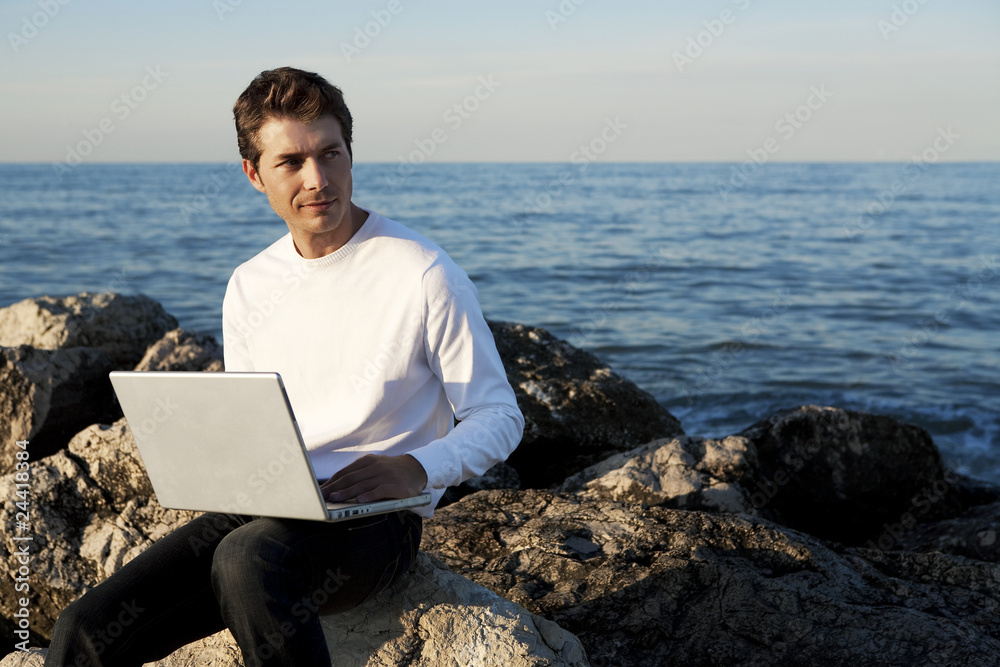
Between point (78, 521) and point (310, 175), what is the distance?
6.09ft

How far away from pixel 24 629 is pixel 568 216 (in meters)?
25.1

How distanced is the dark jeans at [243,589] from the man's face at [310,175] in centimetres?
87

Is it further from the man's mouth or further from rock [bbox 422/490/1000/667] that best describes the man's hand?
rock [bbox 422/490/1000/667]

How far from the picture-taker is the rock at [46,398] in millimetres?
4457

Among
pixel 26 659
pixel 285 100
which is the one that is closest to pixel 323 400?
pixel 285 100

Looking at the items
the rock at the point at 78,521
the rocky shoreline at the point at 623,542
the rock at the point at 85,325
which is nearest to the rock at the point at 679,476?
the rocky shoreline at the point at 623,542

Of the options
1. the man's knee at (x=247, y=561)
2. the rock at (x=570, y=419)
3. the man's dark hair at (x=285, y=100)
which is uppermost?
the man's dark hair at (x=285, y=100)

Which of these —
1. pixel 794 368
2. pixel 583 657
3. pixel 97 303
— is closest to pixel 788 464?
pixel 583 657

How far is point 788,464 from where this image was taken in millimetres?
4906

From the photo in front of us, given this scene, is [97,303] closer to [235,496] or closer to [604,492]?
[604,492]

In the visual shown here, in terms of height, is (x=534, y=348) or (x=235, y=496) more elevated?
(x=235, y=496)

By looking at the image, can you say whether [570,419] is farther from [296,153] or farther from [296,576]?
[296,576]

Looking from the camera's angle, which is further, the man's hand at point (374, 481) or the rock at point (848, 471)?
the rock at point (848, 471)

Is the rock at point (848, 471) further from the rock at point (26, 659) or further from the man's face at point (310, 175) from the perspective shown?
the rock at point (26, 659)
